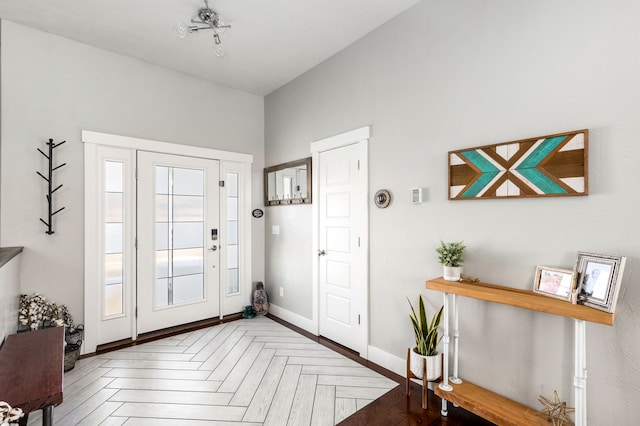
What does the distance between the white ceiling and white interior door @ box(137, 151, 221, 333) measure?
3.66 feet

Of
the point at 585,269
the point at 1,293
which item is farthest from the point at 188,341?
the point at 585,269

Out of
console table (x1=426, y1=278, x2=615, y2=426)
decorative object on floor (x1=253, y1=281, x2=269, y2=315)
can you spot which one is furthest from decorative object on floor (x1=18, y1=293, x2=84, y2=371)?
console table (x1=426, y1=278, x2=615, y2=426)

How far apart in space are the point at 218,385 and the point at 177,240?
178 cm

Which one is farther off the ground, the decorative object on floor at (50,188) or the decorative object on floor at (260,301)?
the decorative object on floor at (50,188)

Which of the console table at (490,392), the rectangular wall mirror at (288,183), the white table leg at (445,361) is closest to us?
the console table at (490,392)

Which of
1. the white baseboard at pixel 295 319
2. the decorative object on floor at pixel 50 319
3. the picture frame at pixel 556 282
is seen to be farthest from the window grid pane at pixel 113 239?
the picture frame at pixel 556 282

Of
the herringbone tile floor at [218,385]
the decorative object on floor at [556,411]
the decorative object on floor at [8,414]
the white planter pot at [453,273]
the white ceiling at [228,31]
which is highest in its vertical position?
the white ceiling at [228,31]

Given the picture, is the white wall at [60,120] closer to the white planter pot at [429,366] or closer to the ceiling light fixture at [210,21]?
the ceiling light fixture at [210,21]

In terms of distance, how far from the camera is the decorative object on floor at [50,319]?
8.40 ft

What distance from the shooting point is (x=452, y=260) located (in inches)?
81.0

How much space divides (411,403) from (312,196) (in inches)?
84.8

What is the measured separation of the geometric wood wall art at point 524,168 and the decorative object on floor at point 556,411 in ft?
3.78

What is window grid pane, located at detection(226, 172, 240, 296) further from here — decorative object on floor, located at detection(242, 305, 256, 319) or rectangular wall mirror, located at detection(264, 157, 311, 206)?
rectangular wall mirror, located at detection(264, 157, 311, 206)

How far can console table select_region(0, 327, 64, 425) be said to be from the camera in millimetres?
1373
